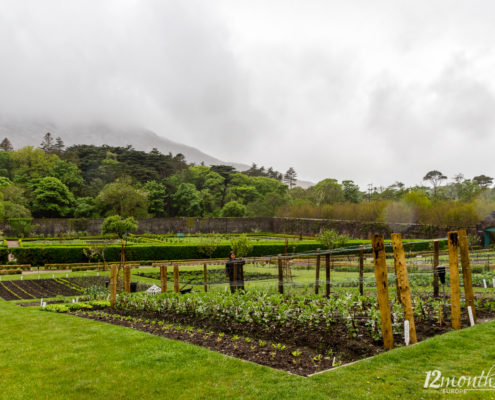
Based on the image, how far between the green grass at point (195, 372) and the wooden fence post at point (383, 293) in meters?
0.35

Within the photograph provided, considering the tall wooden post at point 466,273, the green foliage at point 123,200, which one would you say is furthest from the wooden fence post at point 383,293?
the green foliage at point 123,200

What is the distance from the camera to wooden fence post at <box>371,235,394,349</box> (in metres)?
5.00

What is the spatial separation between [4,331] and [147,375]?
12.9 ft

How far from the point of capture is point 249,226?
46656 mm

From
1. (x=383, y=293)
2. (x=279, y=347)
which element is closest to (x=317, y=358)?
(x=279, y=347)

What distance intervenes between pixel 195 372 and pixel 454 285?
13.0 feet

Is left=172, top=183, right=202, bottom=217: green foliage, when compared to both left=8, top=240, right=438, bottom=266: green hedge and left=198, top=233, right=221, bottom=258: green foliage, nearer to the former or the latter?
left=8, top=240, right=438, bottom=266: green hedge

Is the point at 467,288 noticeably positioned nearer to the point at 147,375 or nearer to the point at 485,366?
the point at 485,366

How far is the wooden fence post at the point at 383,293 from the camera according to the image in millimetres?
4996

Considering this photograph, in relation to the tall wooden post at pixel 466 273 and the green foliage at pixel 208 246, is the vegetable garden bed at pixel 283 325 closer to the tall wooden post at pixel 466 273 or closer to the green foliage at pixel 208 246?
the tall wooden post at pixel 466 273

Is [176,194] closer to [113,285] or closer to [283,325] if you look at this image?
[113,285]

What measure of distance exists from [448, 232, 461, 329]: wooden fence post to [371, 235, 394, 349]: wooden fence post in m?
1.30

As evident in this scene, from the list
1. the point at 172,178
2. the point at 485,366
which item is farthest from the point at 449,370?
the point at 172,178

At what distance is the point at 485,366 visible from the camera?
4109mm
